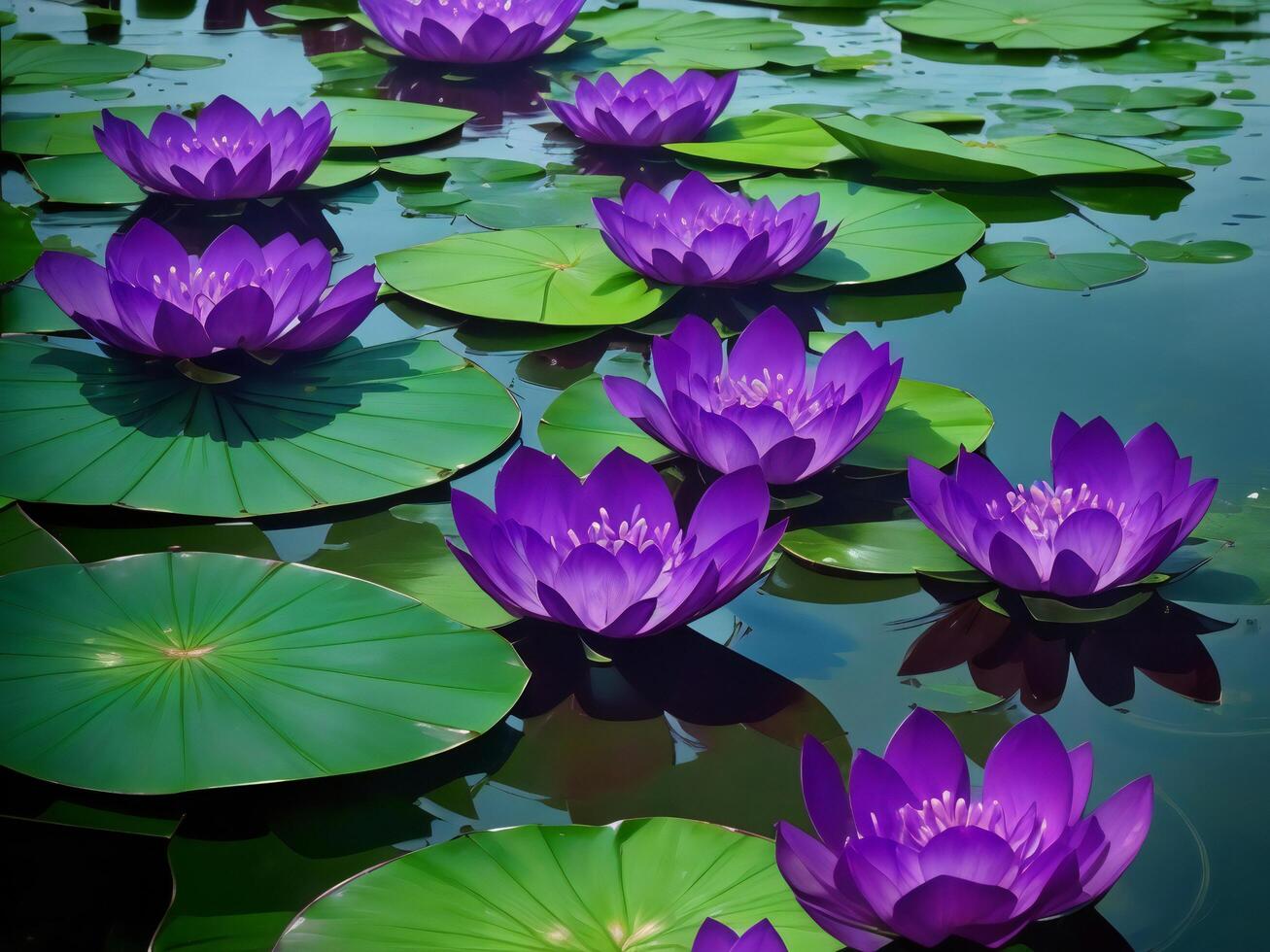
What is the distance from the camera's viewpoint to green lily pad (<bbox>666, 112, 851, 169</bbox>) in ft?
9.50

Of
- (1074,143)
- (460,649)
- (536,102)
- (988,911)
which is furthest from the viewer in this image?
(536,102)

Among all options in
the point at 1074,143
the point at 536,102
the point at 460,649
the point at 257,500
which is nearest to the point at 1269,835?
the point at 460,649

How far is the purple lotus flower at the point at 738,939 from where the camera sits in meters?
0.85

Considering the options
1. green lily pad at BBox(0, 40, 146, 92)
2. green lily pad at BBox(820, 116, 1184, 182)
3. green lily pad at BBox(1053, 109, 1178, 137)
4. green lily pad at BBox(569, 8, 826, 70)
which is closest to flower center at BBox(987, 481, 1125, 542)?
green lily pad at BBox(820, 116, 1184, 182)

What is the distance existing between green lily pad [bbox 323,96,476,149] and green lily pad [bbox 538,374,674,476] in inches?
56.4

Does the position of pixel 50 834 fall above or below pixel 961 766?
below

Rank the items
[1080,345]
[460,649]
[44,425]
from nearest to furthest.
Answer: [460,649] → [44,425] → [1080,345]

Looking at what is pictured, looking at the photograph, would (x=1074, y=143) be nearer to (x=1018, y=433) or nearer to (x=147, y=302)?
(x=1018, y=433)

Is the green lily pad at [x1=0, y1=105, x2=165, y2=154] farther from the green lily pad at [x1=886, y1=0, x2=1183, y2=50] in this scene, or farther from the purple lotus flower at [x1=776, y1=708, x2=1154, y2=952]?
the purple lotus flower at [x1=776, y1=708, x2=1154, y2=952]


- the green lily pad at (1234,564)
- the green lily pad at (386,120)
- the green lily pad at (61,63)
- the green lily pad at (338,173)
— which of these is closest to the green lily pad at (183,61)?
the green lily pad at (61,63)

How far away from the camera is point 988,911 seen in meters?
0.93

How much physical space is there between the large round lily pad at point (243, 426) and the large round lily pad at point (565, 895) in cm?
68

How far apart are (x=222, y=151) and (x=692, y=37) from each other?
1940mm

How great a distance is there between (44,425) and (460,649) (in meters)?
0.82
